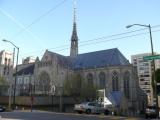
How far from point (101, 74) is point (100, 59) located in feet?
21.4

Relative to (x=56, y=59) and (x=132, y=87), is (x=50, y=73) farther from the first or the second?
(x=132, y=87)

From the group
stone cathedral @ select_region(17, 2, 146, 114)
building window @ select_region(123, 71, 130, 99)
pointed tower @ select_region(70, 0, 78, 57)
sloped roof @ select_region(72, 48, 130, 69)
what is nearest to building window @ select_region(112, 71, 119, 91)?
stone cathedral @ select_region(17, 2, 146, 114)

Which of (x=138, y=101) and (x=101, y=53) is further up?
(x=101, y=53)

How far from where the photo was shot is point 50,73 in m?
74.3

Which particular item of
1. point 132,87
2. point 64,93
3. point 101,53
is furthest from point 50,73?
point 132,87

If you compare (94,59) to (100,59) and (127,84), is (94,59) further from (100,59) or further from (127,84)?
(127,84)

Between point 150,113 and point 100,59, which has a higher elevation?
point 100,59

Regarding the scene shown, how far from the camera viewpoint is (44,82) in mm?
75625

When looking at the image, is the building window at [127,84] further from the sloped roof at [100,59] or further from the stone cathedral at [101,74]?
the sloped roof at [100,59]

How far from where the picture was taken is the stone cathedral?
70188mm

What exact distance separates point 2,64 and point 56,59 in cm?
3096

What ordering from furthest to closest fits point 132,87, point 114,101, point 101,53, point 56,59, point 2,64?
1. point 2,64
2. point 101,53
3. point 56,59
4. point 132,87
5. point 114,101

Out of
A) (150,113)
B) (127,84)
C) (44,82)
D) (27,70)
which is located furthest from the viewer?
(27,70)

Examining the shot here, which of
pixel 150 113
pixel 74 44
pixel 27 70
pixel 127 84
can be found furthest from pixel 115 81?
pixel 150 113
